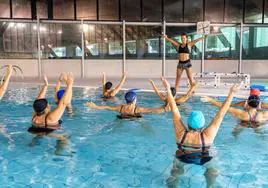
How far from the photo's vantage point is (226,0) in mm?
22359

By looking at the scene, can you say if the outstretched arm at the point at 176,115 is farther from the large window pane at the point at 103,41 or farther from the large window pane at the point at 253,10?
the large window pane at the point at 253,10

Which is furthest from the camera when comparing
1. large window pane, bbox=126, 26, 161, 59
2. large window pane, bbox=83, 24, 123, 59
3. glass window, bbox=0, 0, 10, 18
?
large window pane, bbox=126, 26, 161, 59

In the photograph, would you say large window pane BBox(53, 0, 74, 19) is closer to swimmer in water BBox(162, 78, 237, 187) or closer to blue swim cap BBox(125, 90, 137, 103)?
blue swim cap BBox(125, 90, 137, 103)

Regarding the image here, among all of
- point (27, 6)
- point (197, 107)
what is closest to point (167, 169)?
point (197, 107)

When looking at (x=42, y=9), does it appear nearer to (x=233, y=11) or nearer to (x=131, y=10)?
(x=131, y=10)

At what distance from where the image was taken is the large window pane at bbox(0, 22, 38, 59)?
2066cm

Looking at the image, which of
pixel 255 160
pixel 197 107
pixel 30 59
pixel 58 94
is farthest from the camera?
pixel 30 59

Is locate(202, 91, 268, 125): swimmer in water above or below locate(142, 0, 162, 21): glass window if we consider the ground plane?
below

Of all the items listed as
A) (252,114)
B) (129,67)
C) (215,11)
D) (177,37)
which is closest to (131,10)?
(177,37)

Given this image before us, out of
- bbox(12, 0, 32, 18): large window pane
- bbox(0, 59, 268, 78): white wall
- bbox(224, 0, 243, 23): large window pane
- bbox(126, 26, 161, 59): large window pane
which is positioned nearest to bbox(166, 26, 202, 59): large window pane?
bbox(0, 59, 268, 78): white wall

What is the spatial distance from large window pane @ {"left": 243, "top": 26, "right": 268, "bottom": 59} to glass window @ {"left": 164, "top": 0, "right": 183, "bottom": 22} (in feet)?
13.4

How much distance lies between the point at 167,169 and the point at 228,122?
3446 millimetres

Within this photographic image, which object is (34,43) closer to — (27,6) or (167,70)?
(27,6)

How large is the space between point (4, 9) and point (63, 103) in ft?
55.2
